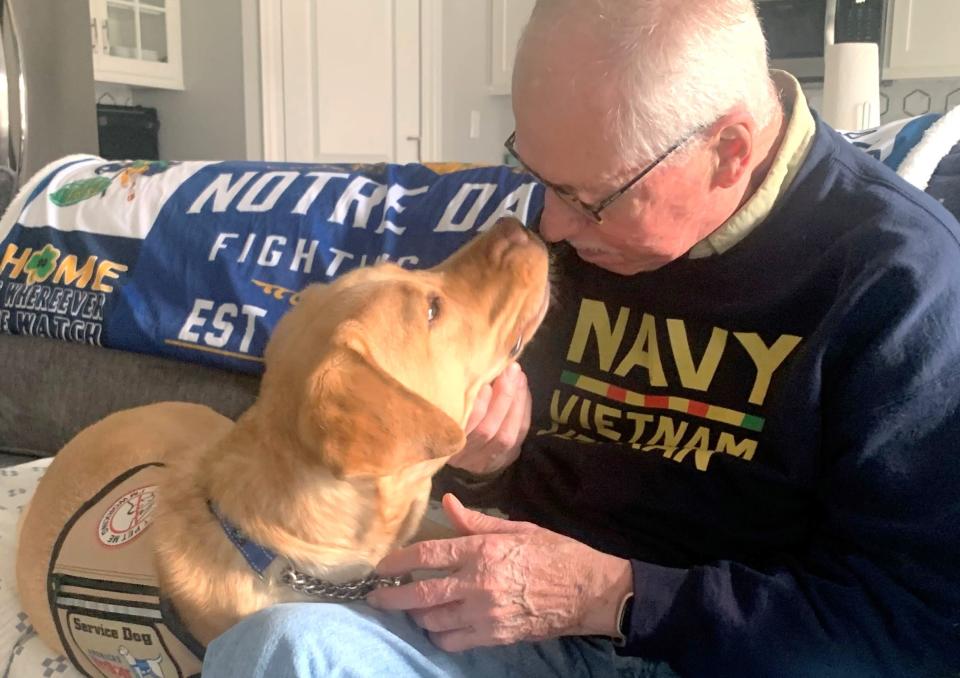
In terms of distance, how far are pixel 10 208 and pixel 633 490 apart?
183 cm

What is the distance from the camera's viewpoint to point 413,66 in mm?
4449

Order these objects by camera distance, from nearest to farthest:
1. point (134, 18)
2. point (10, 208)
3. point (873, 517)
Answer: point (873, 517) < point (10, 208) < point (134, 18)

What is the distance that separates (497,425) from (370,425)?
15.2 inches

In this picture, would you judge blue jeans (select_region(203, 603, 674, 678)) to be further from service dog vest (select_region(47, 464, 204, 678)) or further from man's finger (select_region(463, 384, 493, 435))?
man's finger (select_region(463, 384, 493, 435))

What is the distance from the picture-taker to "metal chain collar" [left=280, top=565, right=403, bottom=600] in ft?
3.13

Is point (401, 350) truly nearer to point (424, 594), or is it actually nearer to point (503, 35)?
point (424, 594)

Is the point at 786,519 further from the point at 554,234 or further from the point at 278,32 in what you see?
the point at 278,32

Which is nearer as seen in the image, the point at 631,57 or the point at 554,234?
the point at 631,57

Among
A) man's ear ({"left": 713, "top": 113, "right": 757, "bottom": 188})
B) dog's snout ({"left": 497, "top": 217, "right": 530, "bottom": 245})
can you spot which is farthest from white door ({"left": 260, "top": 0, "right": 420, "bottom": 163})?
man's ear ({"left": 713, "top": 113, "right": 757, "bottom": 188})

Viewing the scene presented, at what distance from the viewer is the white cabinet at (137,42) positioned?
147 inches

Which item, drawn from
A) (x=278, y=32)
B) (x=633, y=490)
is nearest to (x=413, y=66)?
(x=278, y=32)

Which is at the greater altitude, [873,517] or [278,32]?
[278,32]

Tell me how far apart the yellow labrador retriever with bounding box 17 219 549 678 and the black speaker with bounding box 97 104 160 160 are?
10.1 feet

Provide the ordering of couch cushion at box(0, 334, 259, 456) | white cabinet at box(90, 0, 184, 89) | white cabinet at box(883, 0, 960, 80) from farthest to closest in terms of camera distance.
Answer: white cabinet at box(90, 0, 184, 89)
white cabinet at box(883, 0, 960, 80)
couch cushion at box(0, 334, 259, 456)
